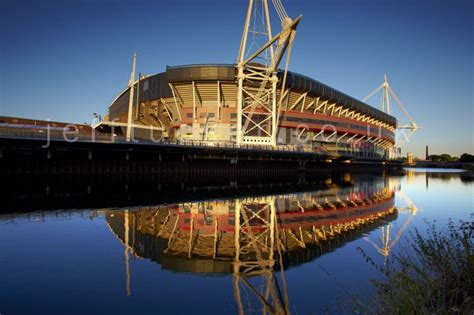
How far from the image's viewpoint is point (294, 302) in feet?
22.1

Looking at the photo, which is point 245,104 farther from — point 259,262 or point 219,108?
point 259,262

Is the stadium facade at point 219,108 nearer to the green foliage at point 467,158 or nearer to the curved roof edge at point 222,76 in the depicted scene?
the curved roof edge at point 222,76

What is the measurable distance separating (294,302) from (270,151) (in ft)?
134

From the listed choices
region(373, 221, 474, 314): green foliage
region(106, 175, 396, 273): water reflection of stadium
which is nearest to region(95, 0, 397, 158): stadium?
region(106, 175, 396, 273): water reflection of stadium

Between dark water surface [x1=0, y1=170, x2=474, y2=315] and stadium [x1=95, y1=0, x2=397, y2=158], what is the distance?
2965cm

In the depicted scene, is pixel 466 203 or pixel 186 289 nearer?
pixel 186 289

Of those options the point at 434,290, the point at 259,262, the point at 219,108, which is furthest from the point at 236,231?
the point at 219,108

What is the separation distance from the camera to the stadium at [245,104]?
50.4 meters

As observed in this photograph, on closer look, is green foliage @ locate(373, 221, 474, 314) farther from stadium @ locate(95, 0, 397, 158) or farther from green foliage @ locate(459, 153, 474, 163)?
green foliage @ locate(459, 153, 474, 163)

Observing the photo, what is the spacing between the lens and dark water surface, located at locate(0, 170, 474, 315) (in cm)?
662

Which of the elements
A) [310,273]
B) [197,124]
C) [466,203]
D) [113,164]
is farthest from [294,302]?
[197,124]

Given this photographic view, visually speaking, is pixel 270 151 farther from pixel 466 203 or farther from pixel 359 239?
pixel 359 239

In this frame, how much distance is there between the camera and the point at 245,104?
59156 mm

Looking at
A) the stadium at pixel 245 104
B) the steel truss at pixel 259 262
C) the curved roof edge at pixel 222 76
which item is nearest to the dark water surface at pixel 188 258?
the steel truss at pixel 259 262
